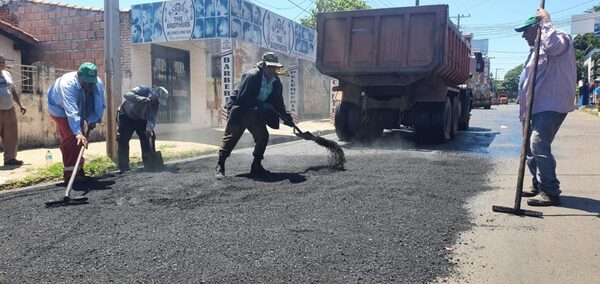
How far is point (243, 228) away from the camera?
380cm

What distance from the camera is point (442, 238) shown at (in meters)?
3.56

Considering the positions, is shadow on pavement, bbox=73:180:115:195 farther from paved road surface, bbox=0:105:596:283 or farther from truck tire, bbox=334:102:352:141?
truck tire, bbox=334:102:352:141

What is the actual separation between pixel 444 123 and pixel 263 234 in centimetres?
723

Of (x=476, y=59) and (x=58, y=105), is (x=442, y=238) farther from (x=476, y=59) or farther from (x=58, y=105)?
(x=476, y=59)

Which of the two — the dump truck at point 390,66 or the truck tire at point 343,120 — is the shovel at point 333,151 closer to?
the dump truck at point 390,66

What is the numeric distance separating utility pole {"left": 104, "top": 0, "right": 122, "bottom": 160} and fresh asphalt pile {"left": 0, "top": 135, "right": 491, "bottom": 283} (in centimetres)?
130

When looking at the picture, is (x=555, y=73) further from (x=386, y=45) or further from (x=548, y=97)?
(x=386, y=45)

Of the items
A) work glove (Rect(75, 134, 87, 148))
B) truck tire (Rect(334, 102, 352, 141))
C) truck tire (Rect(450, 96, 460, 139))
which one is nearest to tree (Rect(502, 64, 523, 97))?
truck tire (Rect(450, 96, 460, 139))

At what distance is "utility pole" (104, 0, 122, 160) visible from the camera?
7352 mm

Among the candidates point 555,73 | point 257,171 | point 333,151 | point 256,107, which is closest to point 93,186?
point 257,171

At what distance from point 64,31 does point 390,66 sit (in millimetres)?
9141

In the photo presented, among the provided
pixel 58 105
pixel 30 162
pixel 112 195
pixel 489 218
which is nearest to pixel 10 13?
pixel 30 162

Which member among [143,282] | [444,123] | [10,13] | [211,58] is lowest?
[143,282]

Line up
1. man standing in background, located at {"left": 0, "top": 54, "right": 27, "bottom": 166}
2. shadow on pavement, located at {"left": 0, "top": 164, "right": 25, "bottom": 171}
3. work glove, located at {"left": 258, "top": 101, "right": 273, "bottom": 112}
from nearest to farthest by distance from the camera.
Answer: work glove, located at {"left": 258, "top": 101, "right": 273, "bottom": 112}
shadow on pavement, located at {"left": 0, "top": 164, "right": 25, "bottom": 171}
man standing in background, located at {"left": 0, "top": 54, "right": 27, "bottom": 166}
